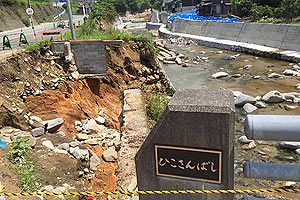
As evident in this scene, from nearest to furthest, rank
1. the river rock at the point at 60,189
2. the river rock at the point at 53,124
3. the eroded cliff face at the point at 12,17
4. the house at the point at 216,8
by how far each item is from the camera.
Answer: the river rock at the point at 60,189 < the river rock at the point at 53,124 < the eroded cliff face at the point at 12,17 < the house at the point at 216,8

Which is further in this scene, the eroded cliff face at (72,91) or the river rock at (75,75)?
the river rock at (75,75)

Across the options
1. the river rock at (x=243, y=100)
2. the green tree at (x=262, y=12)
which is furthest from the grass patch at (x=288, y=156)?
the green tree at (x=262, y=12)

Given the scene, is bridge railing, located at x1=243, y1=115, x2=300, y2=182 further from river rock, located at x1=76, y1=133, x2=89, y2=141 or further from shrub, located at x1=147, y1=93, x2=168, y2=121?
river rock, located at x1=76, y1=133, x2=89, y2=141

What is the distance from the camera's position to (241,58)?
2355cm

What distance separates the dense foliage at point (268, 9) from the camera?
25719 mm

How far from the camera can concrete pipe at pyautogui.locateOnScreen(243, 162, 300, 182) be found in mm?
2812

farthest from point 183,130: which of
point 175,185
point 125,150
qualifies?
point 125,150

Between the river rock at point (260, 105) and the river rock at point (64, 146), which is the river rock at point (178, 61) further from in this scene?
the river rock at point (64, 146)

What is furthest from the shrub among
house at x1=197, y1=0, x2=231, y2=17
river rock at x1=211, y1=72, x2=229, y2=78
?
house at x1=197, y1=0, x2=231, y2=17

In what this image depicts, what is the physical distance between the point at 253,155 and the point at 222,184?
252 inches

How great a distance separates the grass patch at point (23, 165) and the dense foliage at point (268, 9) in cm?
2475

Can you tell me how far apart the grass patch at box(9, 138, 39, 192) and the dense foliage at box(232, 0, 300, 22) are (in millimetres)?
24753

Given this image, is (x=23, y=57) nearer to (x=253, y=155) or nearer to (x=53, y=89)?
(x=53, y=89)

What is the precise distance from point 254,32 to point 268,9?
6254mm
